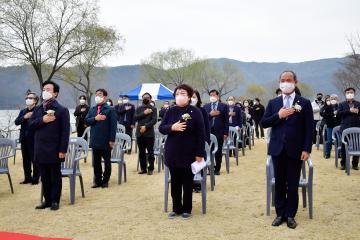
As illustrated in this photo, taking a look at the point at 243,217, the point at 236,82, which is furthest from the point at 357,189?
the point at 236,82

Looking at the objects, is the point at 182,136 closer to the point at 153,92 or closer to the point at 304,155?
the point at 304,155

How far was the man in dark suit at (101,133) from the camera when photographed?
764cm

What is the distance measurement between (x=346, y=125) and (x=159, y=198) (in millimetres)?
4557

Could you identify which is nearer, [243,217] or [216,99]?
[243,217]

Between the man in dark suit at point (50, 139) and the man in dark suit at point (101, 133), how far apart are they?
1.63 m

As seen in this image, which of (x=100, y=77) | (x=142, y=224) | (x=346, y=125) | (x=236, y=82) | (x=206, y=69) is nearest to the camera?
(x=142, y=224)

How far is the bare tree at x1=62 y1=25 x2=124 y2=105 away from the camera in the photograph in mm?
29547

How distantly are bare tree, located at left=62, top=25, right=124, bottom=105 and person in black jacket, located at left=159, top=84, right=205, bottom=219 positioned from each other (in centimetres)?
2450

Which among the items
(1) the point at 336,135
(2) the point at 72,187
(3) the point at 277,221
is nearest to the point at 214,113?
(1) the point at 336,135

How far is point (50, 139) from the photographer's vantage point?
5.89 m

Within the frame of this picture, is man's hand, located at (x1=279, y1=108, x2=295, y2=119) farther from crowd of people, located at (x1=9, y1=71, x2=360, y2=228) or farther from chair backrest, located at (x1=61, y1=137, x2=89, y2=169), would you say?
chair backrest, located at (x1=61, y1=137, x2=89, y2=169)

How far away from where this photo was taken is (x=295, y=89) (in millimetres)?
5094

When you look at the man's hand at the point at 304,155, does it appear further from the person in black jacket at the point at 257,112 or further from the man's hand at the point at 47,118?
the person in black jacket at the point at 257,112

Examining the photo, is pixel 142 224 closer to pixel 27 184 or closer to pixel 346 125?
pixel 27 184
